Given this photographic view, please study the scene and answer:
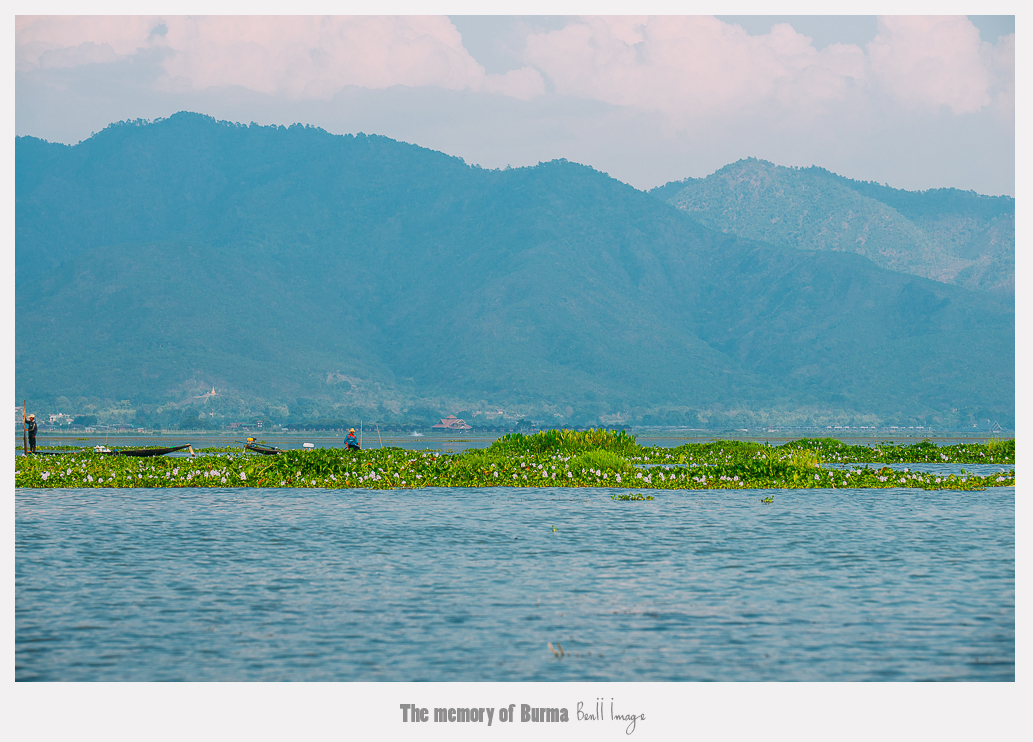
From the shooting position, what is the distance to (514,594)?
77.8 ft

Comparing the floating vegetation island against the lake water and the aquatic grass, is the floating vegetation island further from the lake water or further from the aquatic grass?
the lake water

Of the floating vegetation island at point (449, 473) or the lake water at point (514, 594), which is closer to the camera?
the lake water at point (514, 594)

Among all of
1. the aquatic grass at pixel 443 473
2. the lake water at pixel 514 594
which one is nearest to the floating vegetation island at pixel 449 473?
the aquatic grass at pixel 443 473

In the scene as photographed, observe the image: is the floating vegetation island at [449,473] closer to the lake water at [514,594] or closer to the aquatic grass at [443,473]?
the aquatic grass at [443,473]

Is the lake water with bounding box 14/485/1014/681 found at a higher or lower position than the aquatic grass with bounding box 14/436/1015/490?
lower

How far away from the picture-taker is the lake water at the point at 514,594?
18297 millimetres

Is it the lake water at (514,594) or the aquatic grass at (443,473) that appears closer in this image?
the lake water at (514,594)

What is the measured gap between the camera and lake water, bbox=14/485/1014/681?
1830 centimetres

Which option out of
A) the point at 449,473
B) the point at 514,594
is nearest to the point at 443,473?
the point at 449,473

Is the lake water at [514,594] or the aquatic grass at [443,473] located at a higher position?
the aquatic grass at [443,473]

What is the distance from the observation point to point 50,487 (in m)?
48.1

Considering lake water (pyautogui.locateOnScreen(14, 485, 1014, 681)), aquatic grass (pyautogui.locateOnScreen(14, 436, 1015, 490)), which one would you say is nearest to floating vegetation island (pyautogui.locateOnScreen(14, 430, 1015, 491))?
aquatic grass (pyautogui.locateOnScreen(14, 436, 1015, 490))
